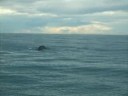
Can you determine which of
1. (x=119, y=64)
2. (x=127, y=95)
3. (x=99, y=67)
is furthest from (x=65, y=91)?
(x=119, y=64)

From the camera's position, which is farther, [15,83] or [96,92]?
[15,83]

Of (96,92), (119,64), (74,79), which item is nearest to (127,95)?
(96,92)

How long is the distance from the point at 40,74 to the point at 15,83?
33.3 ft

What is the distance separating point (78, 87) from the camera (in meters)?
49.5

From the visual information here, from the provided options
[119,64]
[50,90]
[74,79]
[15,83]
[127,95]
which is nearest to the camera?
[127,95]

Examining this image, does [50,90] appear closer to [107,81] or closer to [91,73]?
[107,81]

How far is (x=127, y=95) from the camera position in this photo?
4378cm

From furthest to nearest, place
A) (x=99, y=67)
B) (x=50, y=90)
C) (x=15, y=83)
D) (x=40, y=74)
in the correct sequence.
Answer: (x=99, y=67) < (x=40, y=74) < (x=15, y=83) < (x=50, y=90)

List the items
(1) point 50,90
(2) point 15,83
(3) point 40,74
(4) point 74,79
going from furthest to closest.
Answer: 1. (3) point 40,74
2. (4) point 74,79
3. (2) point 15,83
4. (1) point 50,90

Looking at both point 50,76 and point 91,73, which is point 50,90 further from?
point 91,73

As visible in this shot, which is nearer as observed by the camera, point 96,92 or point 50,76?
point 96,92

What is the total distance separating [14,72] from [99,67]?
62.2 feet

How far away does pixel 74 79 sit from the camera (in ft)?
185

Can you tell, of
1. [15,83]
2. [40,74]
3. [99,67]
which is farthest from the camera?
[99,67]
